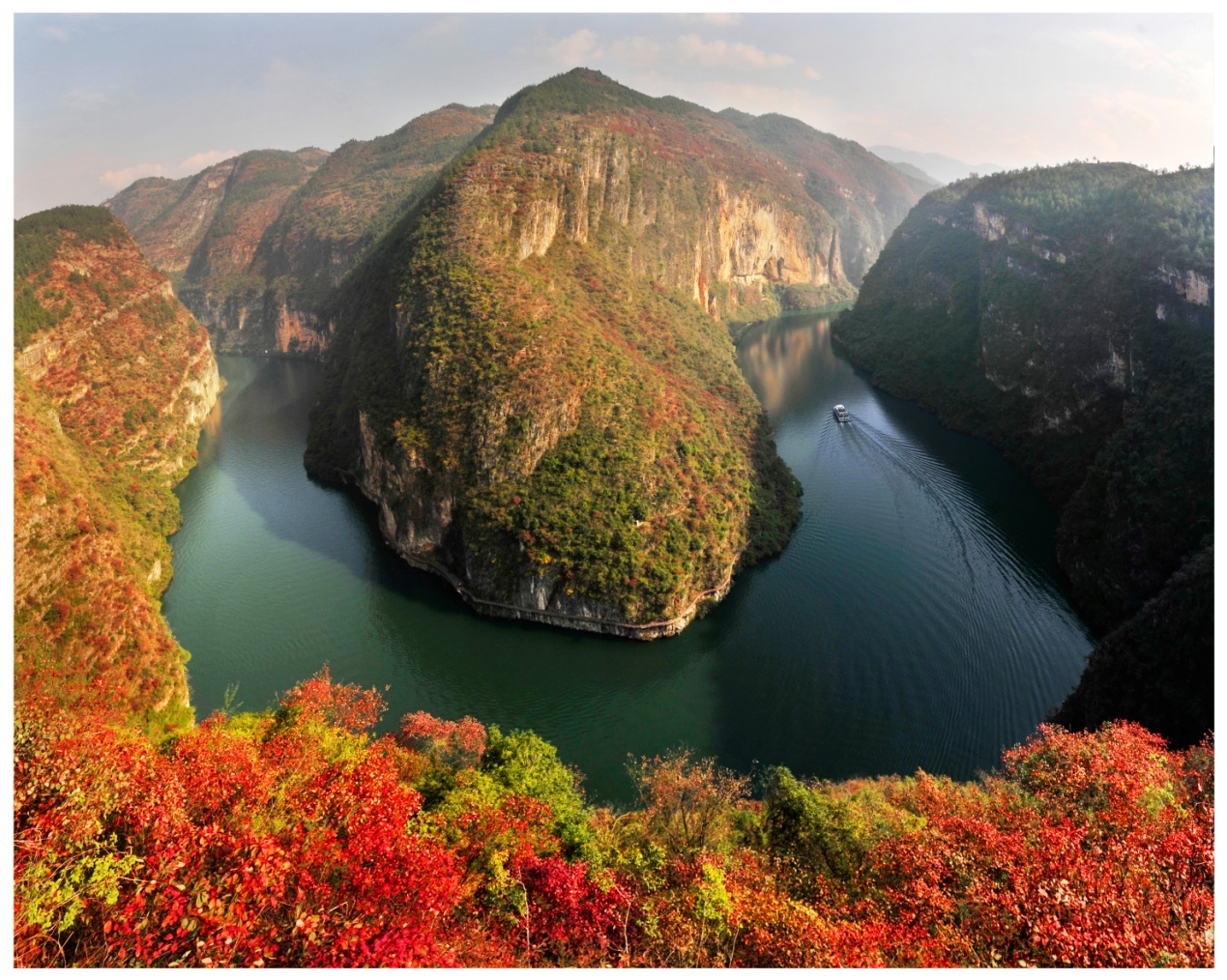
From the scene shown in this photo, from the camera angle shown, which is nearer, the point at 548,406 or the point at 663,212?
the point at 548,406

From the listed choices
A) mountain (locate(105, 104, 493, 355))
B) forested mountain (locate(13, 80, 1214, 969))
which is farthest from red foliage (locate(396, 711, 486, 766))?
mountain (locate(105, 104, 493, 355))

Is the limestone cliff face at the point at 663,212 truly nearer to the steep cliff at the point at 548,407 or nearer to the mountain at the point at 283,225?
the steep cliff at the point at 548,407

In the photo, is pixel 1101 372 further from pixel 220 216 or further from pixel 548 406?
pixel 220 216

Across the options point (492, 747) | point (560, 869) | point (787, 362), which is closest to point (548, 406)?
point (492, 747)

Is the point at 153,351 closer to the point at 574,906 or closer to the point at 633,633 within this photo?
the point at 633,633

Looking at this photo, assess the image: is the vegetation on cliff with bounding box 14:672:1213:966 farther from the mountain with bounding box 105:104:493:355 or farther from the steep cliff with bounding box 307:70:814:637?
the mountain with bounding box 105:104:493:355
